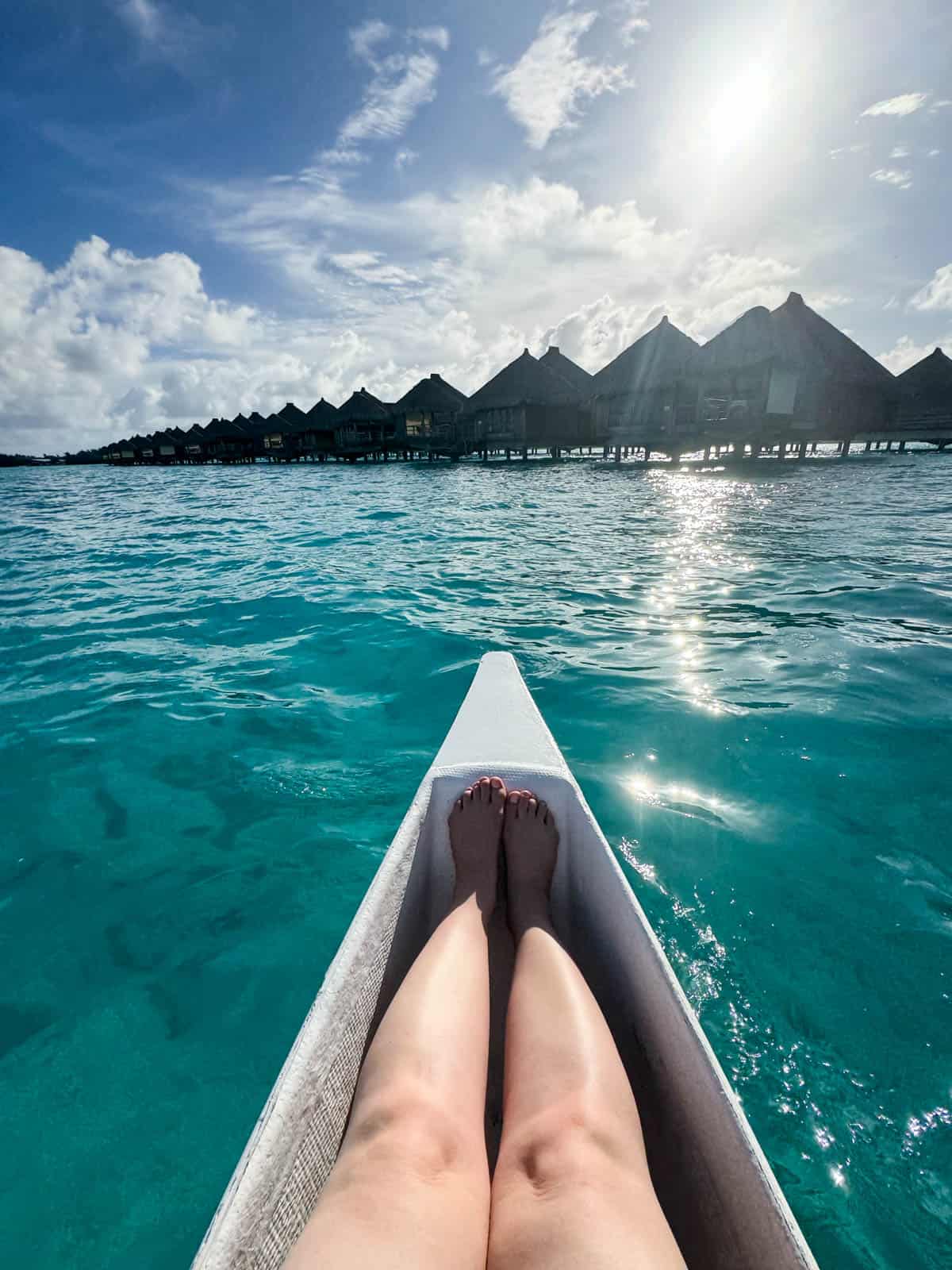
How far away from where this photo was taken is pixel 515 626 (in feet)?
15.0

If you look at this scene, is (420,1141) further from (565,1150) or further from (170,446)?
(170,446)

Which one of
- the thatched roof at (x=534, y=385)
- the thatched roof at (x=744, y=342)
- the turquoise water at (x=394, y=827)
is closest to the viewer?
the turquoise water at (x=394, y=827)

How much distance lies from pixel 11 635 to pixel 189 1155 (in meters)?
5.07

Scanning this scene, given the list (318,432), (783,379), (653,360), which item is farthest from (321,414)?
(783,379)

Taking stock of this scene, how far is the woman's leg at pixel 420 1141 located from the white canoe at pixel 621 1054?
8cm

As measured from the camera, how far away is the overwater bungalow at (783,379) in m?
21.5

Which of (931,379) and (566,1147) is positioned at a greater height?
(931,379)

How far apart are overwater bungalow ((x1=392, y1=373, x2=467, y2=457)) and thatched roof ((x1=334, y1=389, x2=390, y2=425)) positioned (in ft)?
3.37

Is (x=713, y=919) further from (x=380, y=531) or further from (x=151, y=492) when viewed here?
(x=151, y=492)

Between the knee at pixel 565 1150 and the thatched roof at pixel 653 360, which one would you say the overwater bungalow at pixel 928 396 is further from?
the knee at pixel 565 1150

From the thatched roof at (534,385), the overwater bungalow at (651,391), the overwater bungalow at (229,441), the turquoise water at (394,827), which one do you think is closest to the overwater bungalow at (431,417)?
the thatched roof at (534,385)

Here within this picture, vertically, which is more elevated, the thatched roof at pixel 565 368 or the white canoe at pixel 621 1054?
the thatched roof at pixel 565 368

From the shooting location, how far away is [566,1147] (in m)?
0.92

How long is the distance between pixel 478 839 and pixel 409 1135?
94 cm
